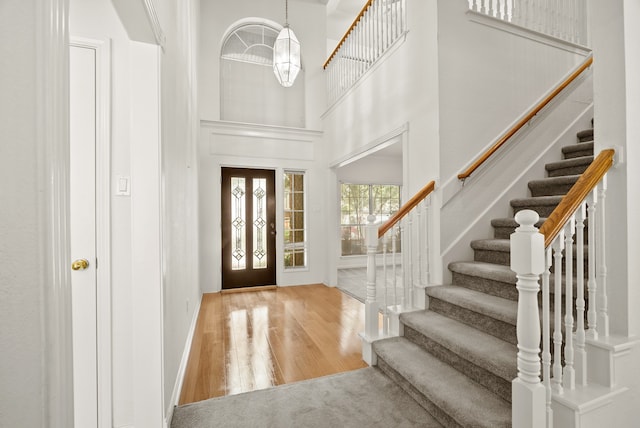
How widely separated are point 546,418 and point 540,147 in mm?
2773

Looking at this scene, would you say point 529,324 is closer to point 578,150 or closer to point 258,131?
point 578,150

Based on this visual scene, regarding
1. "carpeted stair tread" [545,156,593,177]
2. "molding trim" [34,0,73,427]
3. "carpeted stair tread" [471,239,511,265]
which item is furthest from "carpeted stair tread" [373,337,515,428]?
"carpeted stair tread" [545,156,593,177]

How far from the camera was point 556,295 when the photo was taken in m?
1.38

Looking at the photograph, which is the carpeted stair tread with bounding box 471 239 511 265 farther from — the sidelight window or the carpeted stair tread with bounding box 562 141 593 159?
the sidelight window

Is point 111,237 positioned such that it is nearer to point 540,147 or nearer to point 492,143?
point 492,143

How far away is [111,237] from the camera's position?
157cm

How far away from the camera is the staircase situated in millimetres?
1615

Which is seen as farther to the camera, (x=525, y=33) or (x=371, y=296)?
(x=525, y=33)

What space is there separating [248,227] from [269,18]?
12.3 ft

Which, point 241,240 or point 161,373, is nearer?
point 161,373

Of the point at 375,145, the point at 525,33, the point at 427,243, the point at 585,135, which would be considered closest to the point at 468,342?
the point at 427,243

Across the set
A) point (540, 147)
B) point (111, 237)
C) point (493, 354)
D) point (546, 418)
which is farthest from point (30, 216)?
point (540, 147)

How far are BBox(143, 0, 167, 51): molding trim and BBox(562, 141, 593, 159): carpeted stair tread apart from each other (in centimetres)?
375

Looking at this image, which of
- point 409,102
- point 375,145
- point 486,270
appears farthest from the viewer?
point 375,145
